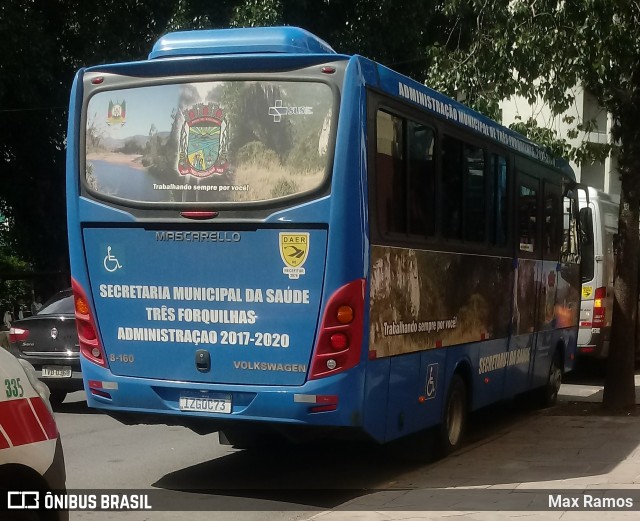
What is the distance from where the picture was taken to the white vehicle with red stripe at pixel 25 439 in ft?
14.8

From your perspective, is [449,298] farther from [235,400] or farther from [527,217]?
[527,217]

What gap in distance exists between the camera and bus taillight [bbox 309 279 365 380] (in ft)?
26.1

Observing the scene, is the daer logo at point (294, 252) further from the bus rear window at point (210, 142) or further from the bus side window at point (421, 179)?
the bus side window at point (421, 179)

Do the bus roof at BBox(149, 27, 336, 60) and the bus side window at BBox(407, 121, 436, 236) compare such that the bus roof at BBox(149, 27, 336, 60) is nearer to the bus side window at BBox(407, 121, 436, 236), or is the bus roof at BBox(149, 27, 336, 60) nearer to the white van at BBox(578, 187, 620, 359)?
the bus side window at BBox(407, 121, 436, 236)

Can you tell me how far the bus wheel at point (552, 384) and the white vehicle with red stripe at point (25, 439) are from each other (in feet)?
34.1

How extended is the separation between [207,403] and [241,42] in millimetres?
2901

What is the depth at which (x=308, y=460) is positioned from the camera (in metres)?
10.3

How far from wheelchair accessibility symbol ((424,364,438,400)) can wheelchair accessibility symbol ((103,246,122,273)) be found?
2880 mm

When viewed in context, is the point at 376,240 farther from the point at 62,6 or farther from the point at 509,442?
the point at 62,6

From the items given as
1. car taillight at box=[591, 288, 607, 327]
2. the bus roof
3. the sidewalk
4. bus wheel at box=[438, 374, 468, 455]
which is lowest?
the sidewalk

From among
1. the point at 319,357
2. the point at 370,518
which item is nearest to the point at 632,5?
the point at 319,357

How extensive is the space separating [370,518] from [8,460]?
3437 millimetres

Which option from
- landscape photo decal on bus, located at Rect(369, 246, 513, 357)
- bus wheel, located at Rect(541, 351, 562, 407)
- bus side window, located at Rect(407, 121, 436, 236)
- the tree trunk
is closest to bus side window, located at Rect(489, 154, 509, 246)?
landscape photo decal on bus, located at Rect(369, 246, 513, 357)

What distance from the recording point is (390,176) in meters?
8.59
